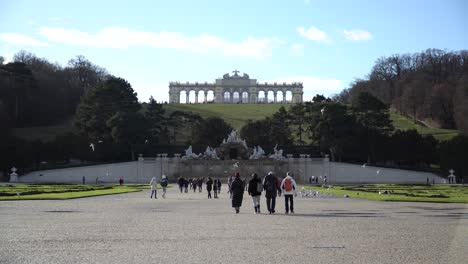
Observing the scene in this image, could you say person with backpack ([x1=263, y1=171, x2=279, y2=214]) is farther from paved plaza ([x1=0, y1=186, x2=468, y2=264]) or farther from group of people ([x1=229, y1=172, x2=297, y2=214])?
paved plaza ([x1=0, y1=186, x2=468, y2=264])

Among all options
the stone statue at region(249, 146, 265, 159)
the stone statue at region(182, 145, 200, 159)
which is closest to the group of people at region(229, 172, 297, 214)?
the stone statue at region(182, 145, 200, 159)

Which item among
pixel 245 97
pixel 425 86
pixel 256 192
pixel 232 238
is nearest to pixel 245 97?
pixel 245 97

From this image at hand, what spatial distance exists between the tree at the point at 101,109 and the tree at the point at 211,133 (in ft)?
27.2

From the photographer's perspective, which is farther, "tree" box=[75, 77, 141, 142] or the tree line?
the tree line

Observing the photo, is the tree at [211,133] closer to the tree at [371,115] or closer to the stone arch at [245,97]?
the tree at [371,115]

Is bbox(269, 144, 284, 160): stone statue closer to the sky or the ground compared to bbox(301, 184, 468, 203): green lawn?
closer to the sky

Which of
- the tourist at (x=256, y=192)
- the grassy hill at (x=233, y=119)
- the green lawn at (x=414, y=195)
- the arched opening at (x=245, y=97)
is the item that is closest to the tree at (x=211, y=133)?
the grassy hill at (x=233, y=119)

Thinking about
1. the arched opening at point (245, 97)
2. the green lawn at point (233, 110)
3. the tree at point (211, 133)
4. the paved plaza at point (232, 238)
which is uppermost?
the arched opening at point (245, 97)

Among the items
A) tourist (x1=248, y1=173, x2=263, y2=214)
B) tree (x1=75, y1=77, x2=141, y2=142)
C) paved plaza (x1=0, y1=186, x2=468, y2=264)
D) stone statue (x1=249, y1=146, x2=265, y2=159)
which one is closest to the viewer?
paved plaza (x1=0, y1=186, x2=468, y2=264)

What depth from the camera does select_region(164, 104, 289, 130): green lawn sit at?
4360 inches

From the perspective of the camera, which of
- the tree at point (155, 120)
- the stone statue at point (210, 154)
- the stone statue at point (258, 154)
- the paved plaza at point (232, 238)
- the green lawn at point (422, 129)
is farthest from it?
the green lawn at point (422, 129)

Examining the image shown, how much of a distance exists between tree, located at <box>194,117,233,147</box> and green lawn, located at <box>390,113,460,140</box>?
24.6 metres

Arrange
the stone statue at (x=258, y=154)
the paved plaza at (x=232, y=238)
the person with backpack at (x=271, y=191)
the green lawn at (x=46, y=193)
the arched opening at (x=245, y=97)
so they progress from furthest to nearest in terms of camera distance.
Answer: the arched opening at (x=245, y=97), the stone statue at (x=258, y=154), the green lawn at (x=46, y=193), the person with backpack at (x=271, y=191), the paved plaza at (x=232, y=238)

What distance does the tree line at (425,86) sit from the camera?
88438mm
